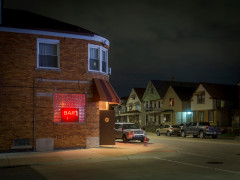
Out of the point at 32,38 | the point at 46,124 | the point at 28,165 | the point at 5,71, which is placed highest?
the point at 32,38

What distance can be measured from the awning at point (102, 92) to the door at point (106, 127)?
1.37m

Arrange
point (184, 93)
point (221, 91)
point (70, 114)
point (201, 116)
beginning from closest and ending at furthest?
point (70, 114)
point (221, 91)
point (201, 116)
point (184, 93)

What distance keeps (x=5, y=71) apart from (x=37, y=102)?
244 centimetres

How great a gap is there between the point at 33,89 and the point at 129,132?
10575 mm

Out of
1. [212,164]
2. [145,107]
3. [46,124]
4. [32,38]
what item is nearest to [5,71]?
[32,38]

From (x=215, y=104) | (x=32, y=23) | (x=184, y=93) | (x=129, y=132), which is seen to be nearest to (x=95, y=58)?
(x=32, y=23)

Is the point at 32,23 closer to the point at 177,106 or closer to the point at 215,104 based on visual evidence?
the point at 215,104

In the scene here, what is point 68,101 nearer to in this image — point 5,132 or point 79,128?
point 79,128

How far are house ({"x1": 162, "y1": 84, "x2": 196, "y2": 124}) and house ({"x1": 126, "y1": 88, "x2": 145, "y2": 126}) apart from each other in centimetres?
1205

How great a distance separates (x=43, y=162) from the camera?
13891 mm

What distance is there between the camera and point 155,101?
65688 mm

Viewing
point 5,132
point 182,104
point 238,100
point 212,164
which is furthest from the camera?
point 182,104

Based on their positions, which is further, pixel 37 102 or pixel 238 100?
pixel 238 100

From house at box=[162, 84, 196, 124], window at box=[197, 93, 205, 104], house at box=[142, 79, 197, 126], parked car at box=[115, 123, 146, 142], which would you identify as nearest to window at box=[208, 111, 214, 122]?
window at box=[197, 93, 205, 104]
